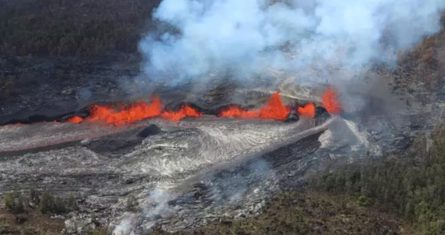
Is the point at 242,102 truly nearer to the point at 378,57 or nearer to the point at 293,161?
the point at 293,161

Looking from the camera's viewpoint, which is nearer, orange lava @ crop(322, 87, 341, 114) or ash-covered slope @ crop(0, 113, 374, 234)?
ash-covered slope @ crop(0, 113, 374, 234)

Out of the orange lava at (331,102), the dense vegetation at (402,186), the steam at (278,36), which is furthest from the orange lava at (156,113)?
the dense vegetation at (402,186)

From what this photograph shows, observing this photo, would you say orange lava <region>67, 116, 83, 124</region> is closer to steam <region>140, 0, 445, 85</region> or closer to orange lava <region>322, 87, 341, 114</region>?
steam <region>140, 0, 445, 85</region>

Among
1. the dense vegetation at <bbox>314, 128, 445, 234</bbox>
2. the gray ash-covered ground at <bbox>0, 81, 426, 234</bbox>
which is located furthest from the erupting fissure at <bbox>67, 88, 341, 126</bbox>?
the dense vegetation at <bbox>314, 128, 445, 234</bbox>

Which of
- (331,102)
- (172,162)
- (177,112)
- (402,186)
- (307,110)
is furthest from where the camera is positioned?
(331,102)

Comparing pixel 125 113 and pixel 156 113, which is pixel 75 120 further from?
pixel 156 113

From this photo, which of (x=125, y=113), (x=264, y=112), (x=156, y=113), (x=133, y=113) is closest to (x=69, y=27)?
(x=125, y=113)

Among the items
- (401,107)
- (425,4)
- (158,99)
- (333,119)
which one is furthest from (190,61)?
(425,4)
